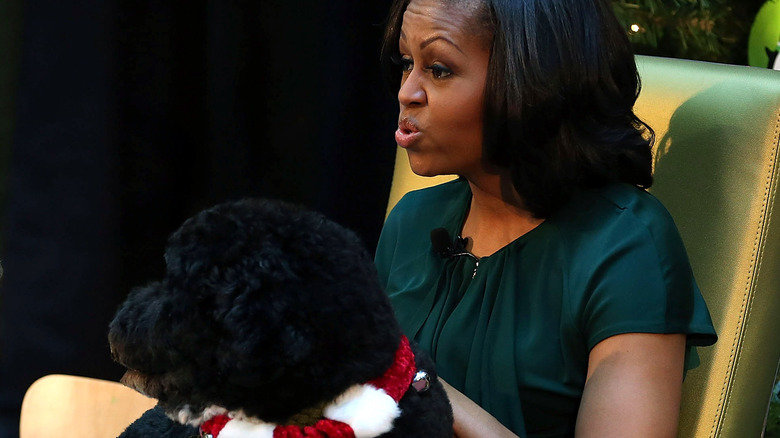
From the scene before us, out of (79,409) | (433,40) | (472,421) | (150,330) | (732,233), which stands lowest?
(79,409)

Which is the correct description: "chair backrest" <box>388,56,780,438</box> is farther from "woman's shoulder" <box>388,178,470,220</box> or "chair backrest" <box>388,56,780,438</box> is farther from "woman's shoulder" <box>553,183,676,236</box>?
"woman's shoulder" <box>388,178,470,220</box>

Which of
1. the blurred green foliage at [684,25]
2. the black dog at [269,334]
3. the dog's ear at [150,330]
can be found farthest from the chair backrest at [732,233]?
the dog's ear at [150,330]

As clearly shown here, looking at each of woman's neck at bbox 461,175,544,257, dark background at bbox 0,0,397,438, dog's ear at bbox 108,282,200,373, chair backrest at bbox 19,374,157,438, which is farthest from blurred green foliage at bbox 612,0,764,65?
dog's ear at bbox 108,282,200,373

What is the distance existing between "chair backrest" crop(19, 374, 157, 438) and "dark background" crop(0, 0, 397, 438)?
2.32 ft

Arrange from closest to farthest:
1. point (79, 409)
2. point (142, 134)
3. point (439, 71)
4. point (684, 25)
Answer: point (439, 71) → point (79, 409) → point (684, 25) → point (142, 134)

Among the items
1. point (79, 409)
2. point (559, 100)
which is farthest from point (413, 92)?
point (79, 409)

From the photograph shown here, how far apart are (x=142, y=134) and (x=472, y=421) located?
136cm

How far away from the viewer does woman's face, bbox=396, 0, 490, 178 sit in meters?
1.15

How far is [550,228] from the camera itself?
1.24m

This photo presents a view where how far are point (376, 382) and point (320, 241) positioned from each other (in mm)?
141

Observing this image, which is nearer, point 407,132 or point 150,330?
point 150,330

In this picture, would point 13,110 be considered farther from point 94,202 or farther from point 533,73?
point 533,73

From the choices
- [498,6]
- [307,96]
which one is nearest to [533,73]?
[498,6]

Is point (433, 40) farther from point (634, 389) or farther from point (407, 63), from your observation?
point (634, 389)
